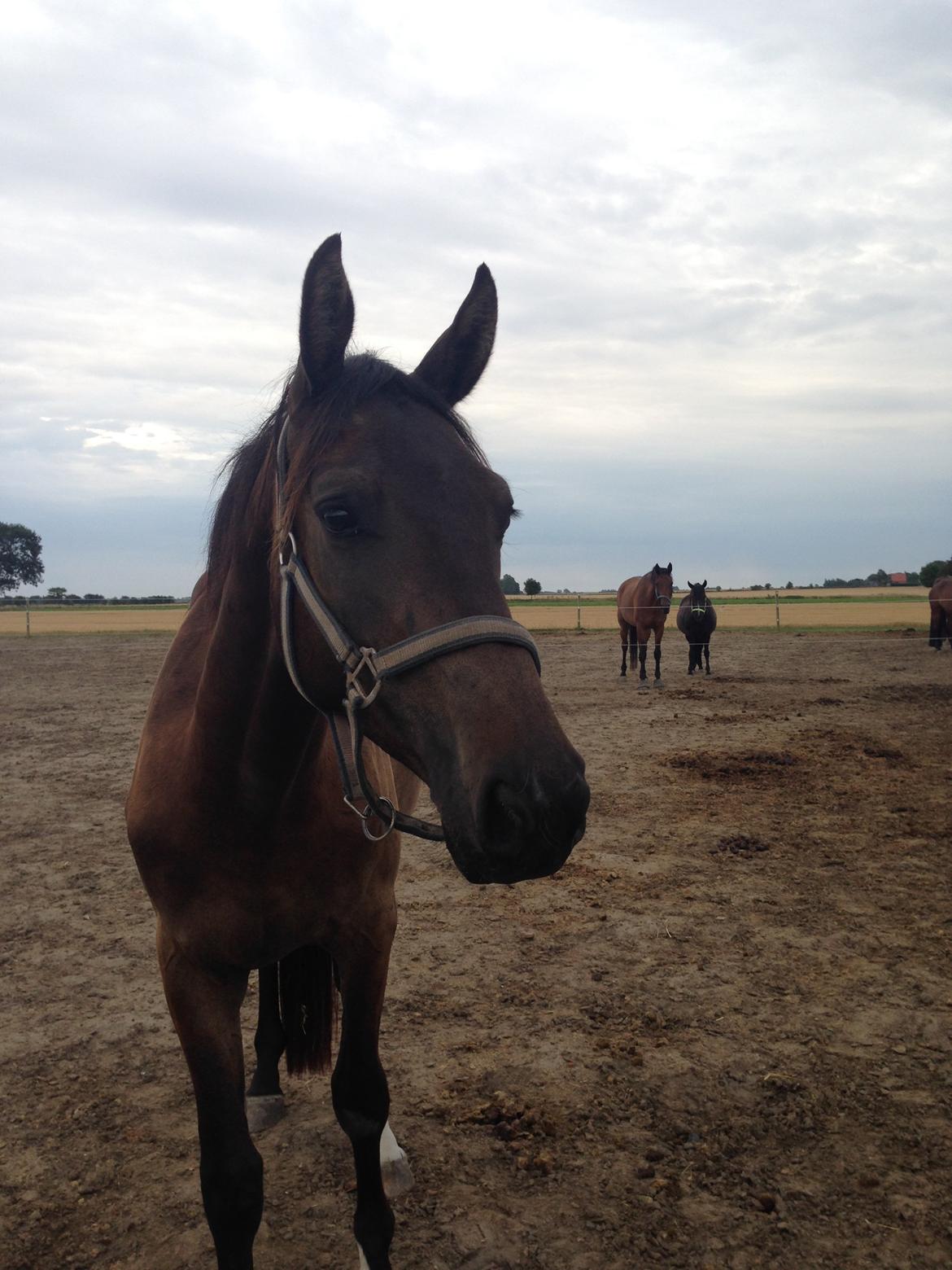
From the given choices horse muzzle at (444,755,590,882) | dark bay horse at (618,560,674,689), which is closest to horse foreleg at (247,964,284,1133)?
horse muzzle at (444,755,590,882)

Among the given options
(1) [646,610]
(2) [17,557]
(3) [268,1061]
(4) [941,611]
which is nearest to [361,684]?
(3) [268,1061]

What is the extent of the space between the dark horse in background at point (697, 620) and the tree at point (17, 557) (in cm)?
8463

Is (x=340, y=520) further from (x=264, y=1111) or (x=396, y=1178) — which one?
(x=264, y=1111)

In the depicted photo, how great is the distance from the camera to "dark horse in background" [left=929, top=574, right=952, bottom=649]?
21766 millimetres

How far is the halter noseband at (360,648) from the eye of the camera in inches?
61.6

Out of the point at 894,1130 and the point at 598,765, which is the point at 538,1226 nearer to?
the point at 894,1130

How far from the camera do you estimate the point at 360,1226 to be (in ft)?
7.81

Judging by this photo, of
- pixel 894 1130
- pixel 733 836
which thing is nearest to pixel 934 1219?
pixel 894 1130

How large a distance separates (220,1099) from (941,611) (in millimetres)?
24002

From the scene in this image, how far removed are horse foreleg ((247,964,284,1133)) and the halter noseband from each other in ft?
5.27

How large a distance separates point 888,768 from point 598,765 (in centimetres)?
296

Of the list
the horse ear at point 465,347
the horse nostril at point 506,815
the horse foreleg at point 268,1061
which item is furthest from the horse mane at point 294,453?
the horse foreleg at point 268,1061

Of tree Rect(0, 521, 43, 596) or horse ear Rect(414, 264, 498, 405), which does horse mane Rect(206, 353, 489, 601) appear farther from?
tree Rect(0, 521, 43, 596)

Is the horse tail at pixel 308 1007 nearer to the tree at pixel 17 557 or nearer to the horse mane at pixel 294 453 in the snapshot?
the horse mane at pixel 294 453
